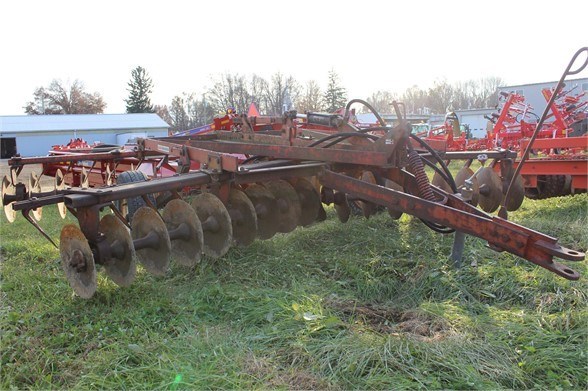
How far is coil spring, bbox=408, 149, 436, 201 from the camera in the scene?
141 inches

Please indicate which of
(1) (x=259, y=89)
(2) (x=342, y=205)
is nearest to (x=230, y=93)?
(1) (x=259, y=89)

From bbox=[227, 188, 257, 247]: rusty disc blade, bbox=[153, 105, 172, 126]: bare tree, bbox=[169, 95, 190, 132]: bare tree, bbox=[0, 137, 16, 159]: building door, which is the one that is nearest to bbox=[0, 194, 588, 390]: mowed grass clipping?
bbox=[227, 188, 257, 247]: rusty disc blade

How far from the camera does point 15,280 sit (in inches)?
159

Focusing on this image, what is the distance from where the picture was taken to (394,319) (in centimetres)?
317

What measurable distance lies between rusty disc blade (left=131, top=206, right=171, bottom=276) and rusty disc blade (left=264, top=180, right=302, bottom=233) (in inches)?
49.0

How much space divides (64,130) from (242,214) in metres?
40.7

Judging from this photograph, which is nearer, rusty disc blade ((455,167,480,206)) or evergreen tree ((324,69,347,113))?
rusty disc blade ((455,167,480,206))

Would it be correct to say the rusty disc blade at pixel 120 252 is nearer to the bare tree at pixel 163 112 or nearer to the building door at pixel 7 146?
the building door at pixel 7 146

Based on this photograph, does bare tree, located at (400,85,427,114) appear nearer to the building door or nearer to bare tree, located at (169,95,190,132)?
bare tree, located at (169,95,190,132)

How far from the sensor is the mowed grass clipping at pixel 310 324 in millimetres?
2457

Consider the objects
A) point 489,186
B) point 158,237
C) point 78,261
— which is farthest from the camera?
point 489,186

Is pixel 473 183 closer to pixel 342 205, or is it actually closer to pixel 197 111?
pixel 342 205

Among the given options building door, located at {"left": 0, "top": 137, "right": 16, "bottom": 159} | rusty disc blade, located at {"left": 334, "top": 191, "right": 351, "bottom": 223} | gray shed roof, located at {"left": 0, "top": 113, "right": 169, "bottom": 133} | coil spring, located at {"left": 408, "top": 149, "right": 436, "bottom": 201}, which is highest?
gray shed roof, located at {"left": 0, "top": 113, "right": 169, "bottom": 133}

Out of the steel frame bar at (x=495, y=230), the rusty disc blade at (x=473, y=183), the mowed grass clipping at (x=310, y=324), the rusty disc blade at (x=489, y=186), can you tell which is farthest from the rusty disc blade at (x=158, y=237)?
the rusty disc blade at (x=489, y=186)
